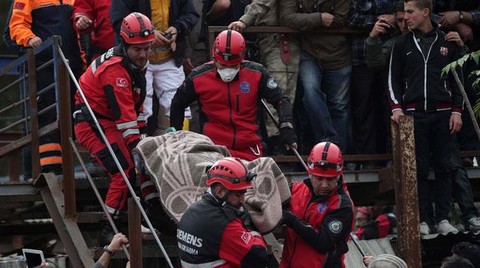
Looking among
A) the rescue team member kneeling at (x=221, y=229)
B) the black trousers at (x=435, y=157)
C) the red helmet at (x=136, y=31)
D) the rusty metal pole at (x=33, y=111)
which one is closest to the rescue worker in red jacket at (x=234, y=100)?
the red helmet at (x=136, y=31)

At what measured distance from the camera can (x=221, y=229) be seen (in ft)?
33.8

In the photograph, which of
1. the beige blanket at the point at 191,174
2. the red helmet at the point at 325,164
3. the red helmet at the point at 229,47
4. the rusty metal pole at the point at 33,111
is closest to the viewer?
the beige blanket at the point at 191,174

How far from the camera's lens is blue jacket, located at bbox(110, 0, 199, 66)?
1335cm

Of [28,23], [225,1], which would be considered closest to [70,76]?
[28,23]

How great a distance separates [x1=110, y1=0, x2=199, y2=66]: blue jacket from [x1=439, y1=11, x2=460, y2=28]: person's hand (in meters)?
2.65

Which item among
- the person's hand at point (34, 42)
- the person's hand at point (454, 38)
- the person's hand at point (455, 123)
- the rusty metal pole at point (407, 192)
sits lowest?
the rusty metal pole at point (407, 192)

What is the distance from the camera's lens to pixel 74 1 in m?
14.0

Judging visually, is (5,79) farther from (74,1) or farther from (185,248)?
(185,248)

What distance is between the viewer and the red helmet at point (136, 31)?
1219cm

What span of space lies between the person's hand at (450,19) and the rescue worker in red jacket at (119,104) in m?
3.64

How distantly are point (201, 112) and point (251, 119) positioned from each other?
490 mm

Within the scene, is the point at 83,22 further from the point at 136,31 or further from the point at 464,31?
the point at 464,31

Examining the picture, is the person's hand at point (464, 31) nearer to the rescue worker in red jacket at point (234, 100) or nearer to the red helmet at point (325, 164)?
the rescue worker in red jacket at point (234, 100)

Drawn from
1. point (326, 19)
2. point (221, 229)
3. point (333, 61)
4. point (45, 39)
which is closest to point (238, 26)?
point (326, 19)
